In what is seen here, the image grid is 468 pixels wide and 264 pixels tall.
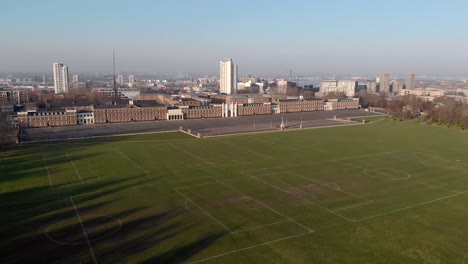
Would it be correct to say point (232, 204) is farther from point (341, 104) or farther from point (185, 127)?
point (341, 104)

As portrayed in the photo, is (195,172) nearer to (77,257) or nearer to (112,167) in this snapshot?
(112,167)

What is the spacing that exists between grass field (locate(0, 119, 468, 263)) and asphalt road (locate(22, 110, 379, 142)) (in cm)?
1239

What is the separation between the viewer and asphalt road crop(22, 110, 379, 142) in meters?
64.4

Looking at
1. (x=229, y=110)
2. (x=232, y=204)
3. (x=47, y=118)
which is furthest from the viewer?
(x=229, y=110)

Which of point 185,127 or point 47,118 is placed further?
point 185,127

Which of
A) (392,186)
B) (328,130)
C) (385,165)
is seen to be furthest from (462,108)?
(392,186)

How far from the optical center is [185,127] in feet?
245

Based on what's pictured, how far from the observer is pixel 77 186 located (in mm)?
33344

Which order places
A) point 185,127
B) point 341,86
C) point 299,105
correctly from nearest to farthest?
point 185,127, point 299,105, point 341,86

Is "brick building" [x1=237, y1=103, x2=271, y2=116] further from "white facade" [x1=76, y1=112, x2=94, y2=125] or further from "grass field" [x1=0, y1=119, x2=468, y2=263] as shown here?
"grass field" [x1=0, y1=119, x2=468, y2=263]

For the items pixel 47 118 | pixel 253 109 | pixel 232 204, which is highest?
pixel 253 109

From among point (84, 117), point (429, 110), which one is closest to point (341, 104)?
point (429, 110)

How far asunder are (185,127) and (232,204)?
47442 millimetres

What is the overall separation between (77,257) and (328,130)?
59.7m
